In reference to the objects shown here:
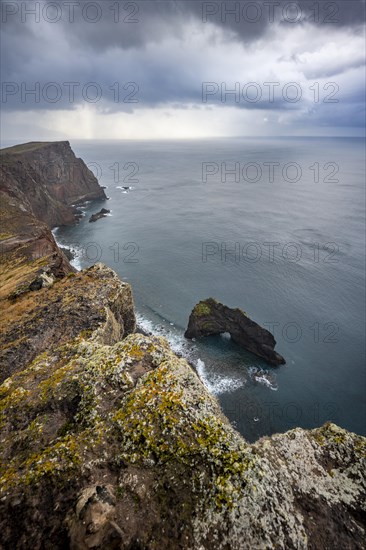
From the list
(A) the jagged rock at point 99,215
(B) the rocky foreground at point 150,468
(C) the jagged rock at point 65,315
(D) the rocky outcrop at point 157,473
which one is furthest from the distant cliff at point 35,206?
(D) the rocky outcrop at point 157,473

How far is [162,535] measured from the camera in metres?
10.5

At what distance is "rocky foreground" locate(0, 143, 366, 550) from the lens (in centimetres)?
1053

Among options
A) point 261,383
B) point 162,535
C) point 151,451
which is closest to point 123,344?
point 151,451

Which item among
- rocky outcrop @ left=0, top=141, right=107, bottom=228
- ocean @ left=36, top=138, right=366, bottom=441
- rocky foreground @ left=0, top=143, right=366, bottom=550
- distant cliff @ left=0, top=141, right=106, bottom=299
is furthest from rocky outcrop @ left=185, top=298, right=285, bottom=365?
rocky outcrop @ left=0, top=141, right=107, bottom=228

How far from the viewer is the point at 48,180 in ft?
444

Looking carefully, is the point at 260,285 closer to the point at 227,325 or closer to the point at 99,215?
the point at 227,325

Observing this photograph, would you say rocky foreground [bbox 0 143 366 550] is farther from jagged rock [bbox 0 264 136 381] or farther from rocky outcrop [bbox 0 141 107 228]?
rocky outcrop [bbox 0 141 107 228]

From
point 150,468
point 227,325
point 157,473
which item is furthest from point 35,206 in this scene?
point 157,473

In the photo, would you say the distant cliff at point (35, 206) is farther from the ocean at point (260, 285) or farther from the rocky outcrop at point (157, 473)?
the rocky outcrop at point (157, 473)

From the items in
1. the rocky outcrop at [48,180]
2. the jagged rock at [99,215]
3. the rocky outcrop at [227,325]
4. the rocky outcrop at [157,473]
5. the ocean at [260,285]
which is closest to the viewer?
the rocky outcrop at [157,473]

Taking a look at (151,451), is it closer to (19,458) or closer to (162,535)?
(162,535)

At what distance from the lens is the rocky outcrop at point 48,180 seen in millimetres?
97188

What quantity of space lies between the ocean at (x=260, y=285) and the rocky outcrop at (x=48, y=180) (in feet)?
31.3

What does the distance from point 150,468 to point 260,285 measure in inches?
2588
